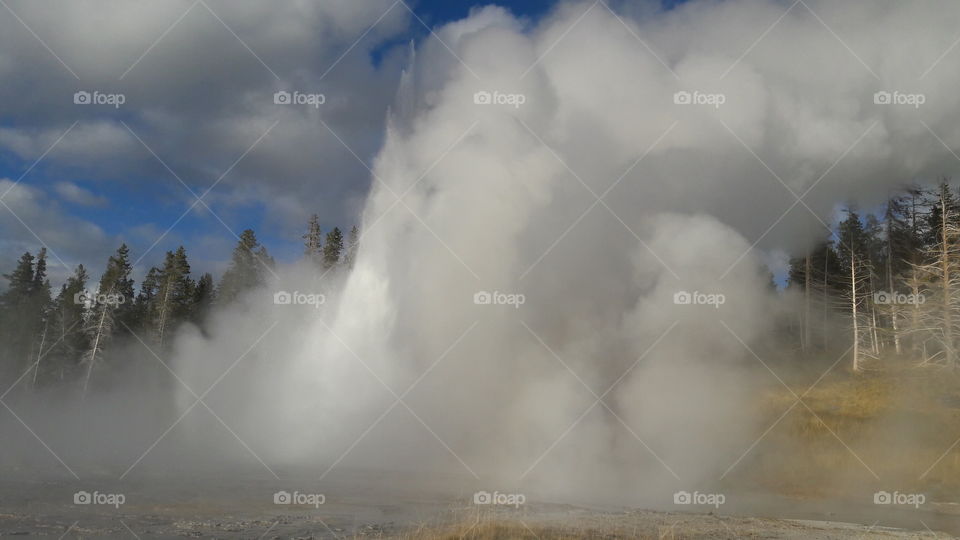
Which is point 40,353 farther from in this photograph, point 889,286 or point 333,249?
point 889,286

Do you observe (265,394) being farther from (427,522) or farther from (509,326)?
(427,522)

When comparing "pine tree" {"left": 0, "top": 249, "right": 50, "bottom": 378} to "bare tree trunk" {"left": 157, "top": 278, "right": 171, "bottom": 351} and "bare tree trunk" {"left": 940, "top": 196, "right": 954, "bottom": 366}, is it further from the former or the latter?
"bare tree trunk" {"left": 940, "top": 196, "right": 954, "bottom": 366}

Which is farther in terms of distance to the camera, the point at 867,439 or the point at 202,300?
the point at 202,300

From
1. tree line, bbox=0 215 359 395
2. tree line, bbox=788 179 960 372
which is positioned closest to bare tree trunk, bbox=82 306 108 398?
tree line, bbox=0 215 359 395

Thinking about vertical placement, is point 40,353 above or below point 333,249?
below

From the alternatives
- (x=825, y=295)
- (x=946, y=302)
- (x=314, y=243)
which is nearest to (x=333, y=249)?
(x=314, y=243)

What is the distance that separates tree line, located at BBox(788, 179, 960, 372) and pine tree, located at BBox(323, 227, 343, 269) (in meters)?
40.5

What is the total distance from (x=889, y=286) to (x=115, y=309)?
5745 cm

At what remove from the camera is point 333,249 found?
65250mm

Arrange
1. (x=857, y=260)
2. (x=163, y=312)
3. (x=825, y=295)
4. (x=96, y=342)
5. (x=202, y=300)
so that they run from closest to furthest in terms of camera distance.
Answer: (x=96, y=342) → (x=857, y=260) → (x=825, y=295) → (x=163, y=312) → (x=202, y=300)

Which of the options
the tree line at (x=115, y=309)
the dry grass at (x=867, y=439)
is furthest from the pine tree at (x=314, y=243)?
the dry grass at (x=867, y=439)

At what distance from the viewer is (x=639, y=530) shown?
16.1 m

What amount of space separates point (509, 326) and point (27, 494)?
1861cm

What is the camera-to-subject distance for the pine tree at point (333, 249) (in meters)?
63.0
